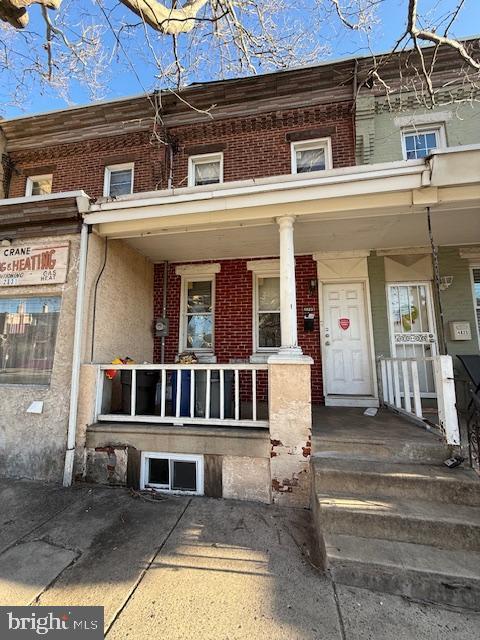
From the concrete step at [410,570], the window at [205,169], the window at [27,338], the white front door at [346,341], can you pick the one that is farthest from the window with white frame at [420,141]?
the window at [27,338]

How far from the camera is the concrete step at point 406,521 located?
2.55 m

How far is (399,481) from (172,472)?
101 inches

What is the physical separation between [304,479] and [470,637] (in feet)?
5.68

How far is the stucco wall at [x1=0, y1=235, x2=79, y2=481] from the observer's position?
409 centimetres

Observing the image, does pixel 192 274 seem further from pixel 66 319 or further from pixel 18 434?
pixel 18 434

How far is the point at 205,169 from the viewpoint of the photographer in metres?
6.91

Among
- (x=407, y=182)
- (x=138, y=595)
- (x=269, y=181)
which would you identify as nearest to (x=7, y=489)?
(x=138, y=595)

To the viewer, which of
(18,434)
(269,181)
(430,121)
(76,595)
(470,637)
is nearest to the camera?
(470,637)

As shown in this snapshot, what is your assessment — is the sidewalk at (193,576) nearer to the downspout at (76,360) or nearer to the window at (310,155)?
the downspout at (76,360)

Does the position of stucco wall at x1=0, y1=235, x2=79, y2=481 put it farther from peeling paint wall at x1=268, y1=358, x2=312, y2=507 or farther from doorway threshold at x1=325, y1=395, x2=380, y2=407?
doorway threshold at x1=325, y1=395, x2=380, y2=407

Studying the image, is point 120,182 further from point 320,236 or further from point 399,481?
point 399,481

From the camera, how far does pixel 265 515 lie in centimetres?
330
